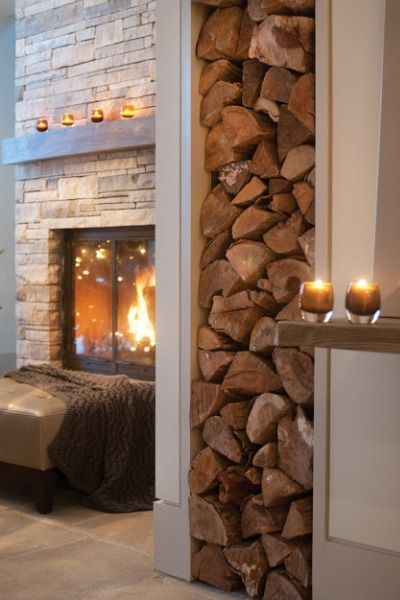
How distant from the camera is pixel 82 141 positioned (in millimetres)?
4781

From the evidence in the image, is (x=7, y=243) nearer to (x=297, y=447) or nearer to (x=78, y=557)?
(x=78, y=557)

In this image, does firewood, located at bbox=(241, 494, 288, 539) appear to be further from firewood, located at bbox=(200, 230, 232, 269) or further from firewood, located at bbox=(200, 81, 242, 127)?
firewood, located at bbox=(200, 81, 242, 127)

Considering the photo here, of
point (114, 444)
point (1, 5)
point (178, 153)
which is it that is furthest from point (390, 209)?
point (1, 5)

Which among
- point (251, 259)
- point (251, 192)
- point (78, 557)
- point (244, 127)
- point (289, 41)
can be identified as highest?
point (289, 41)

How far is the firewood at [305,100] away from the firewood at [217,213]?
384 millimetres

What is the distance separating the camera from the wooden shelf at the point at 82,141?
4.48 metres

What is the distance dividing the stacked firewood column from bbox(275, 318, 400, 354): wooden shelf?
15.1 inches

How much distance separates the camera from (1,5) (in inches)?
224

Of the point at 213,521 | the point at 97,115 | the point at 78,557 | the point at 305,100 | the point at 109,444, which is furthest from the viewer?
Answer: the point at 97,115

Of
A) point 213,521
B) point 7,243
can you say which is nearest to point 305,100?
point 213,521

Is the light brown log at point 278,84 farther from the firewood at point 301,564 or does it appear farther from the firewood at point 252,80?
the firewood at point 301,564

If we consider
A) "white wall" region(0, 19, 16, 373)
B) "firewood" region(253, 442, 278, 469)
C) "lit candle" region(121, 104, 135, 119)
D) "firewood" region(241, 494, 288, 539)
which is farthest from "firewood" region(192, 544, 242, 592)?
"white wall" region(0, 19, 16, 373)

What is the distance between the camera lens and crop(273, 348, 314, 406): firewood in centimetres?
255

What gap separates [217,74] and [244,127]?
0.24 m
